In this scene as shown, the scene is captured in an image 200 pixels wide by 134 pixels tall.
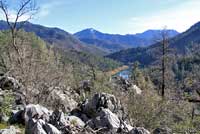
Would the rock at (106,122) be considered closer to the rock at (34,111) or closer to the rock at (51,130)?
the rock at (51,130)

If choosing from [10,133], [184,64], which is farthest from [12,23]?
[184,64]

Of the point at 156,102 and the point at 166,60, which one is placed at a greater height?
the point at 166,60

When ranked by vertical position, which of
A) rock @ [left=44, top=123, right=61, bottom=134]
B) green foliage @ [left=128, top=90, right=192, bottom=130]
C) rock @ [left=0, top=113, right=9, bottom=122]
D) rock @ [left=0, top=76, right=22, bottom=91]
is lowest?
green foliage @ [left=128, top=90, right=192, bottom=130]

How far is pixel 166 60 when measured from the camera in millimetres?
37406

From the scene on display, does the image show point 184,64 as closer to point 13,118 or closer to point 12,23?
point 12,23

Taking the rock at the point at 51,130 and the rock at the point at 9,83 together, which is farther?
the rock at the point at 9,83

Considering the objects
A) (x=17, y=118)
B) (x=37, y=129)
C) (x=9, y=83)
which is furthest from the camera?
(x=9, y=83)

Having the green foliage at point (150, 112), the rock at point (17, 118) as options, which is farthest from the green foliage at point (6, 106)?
the green foliage at point (150, 112)

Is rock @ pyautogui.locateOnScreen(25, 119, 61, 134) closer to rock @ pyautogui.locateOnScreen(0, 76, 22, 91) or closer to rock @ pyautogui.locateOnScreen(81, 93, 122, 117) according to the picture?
rock @ pyautogui.locateOnScreen(81, 93, 122, 117)

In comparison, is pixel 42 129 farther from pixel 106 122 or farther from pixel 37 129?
pixel 106 122

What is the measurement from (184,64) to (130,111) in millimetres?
114720

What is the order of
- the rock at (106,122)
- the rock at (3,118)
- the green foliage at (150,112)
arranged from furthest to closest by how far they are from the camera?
the green foliage at (150,112), the rock at (3,118), the rock at (106,122)

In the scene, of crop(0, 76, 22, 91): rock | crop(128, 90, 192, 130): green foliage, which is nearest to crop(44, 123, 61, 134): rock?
crop(128, 90, 192, 130): green foliage

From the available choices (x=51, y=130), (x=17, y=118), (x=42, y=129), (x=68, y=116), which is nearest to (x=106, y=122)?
(x=68, y=116)
